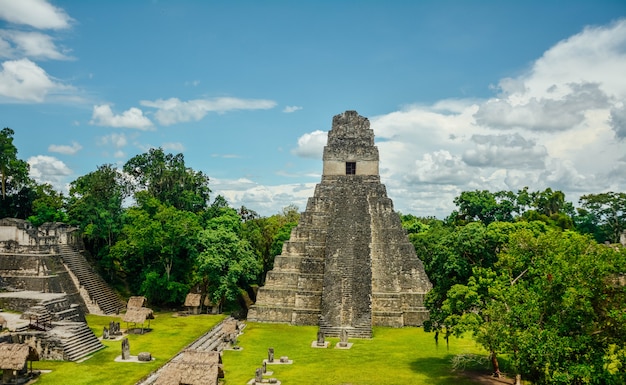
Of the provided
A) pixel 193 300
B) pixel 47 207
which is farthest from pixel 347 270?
pixel 47 207

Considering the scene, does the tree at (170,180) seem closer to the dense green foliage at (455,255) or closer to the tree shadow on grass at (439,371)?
the dense green foliage at (455,255)

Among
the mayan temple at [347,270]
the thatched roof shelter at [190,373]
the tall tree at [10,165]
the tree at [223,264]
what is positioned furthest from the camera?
the tall tree at [10,165]

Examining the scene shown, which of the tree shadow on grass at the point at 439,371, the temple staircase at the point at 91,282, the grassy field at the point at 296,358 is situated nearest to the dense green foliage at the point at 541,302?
the tree shadow on grass at the point at 439,371

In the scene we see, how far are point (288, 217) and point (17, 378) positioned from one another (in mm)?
40287

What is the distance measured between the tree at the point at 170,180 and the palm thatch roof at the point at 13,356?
25248mm

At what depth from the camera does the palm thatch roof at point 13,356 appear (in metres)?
19.0

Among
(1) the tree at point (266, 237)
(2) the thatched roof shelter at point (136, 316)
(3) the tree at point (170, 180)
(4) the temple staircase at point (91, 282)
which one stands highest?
(3) the tree at point (170, 180)

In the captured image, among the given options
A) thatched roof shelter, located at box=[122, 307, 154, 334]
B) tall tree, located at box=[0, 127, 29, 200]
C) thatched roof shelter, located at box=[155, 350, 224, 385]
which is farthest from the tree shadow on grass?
tall tree, located at box=[0, 127, 29, 200]

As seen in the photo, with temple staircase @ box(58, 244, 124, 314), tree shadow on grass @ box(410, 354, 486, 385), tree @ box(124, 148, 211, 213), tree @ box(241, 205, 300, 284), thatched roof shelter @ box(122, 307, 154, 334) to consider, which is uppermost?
tree @ box(124, 148, 211, 213)

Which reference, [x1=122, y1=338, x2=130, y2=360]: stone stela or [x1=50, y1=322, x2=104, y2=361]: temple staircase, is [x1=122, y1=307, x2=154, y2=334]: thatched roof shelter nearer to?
[x1=50, y1=322, x2=104, y2=361]: temple staircase

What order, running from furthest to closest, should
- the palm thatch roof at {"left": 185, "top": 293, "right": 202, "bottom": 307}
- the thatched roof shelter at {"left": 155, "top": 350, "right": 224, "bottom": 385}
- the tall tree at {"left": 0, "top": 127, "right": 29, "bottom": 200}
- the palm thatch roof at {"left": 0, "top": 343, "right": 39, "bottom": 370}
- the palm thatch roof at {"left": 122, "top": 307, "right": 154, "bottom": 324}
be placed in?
the tall tree at {"left": 0, "top": 127, "right": 29, "bottom": 200}
the palm thatch roof at {"left": 185, "top": 293, "right": 202, "bottom": 307}
the palm thatch roof at {"left": 122, "top": 307, "right": 154, "bottom": 324}
the palm thatch roof at {"left": 0, "top": 343, "right": 39, "bottom": 370}
the thatched roof shelter at {"left": 155, "top": 350, "right": 224, "bottom": 385}

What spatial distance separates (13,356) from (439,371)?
16.7 meters

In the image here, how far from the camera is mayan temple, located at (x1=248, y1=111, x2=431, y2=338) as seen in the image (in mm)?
31812

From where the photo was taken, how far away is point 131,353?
24.8m
